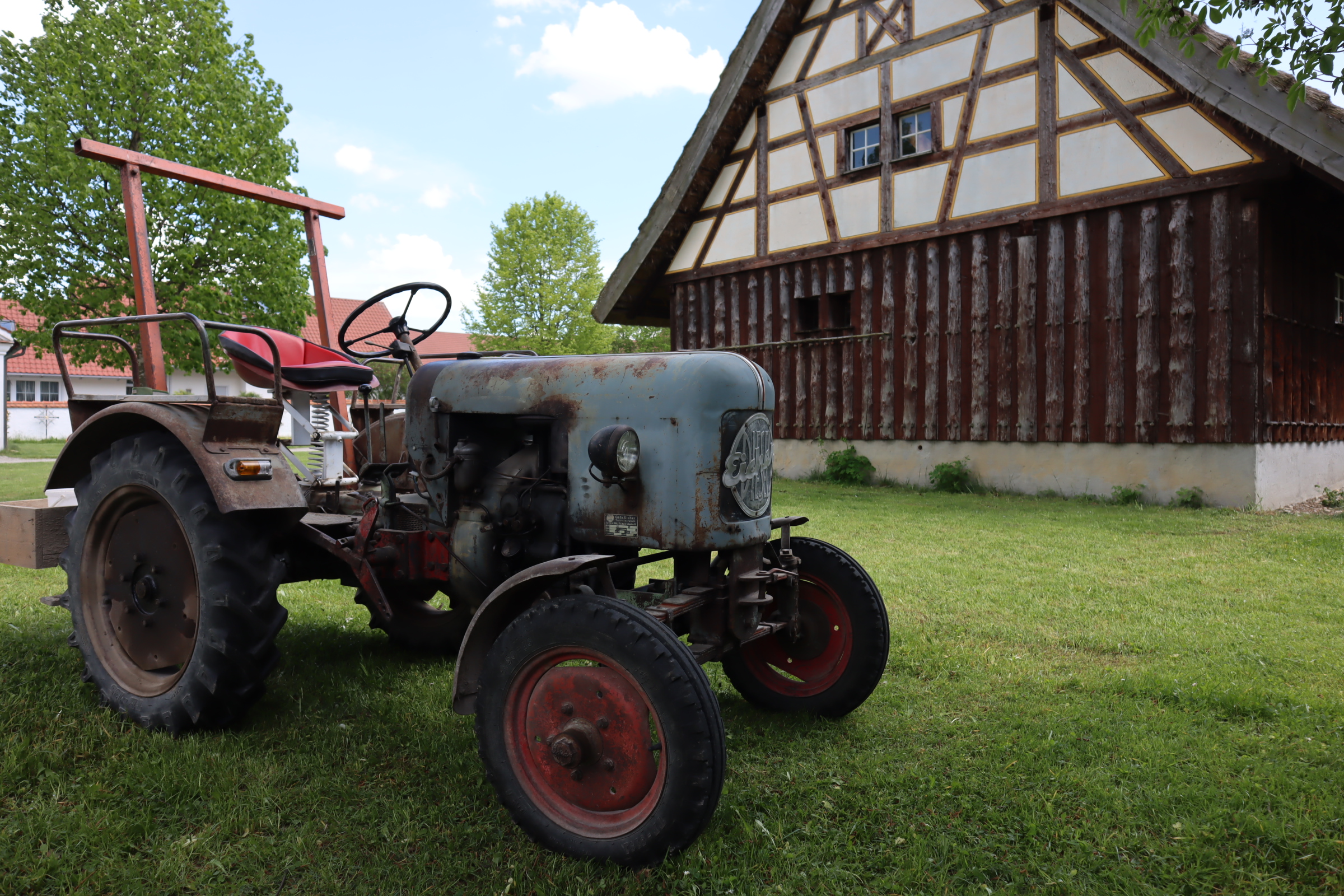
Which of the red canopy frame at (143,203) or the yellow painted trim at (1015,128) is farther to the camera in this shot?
the yellow painted trim at (1015,128)

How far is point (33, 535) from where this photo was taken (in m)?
3.18

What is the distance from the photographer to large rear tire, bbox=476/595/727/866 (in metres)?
1.94

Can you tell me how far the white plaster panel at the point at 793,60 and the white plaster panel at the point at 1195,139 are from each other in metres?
4.64

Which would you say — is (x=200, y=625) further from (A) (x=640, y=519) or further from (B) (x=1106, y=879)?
(B) (x=1106, y=879)

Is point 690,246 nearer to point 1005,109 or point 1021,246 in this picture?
point 1005,109

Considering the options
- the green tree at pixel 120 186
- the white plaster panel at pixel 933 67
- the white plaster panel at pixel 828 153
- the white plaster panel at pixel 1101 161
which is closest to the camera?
the white plaster panel at pixel 1101 161

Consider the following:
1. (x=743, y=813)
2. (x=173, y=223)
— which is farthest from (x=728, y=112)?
(x=743, y=813)

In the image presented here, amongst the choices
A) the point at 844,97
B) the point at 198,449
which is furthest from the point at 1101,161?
the point at 198,449

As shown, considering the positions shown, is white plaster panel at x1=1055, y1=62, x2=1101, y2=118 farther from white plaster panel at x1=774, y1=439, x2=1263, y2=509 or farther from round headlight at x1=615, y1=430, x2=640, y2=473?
round headlight at x1=615, y1=430, x2=640, y2=473

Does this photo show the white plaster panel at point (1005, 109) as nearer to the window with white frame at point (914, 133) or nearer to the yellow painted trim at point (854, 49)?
the window with white frame at point (914, 133)

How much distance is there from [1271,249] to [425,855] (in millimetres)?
9421

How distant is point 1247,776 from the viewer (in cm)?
248

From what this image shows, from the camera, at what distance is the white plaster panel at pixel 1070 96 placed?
8.88 m

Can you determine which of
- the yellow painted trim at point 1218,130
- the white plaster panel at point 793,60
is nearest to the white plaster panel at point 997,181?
the yellow painted trim at point 1218,130
